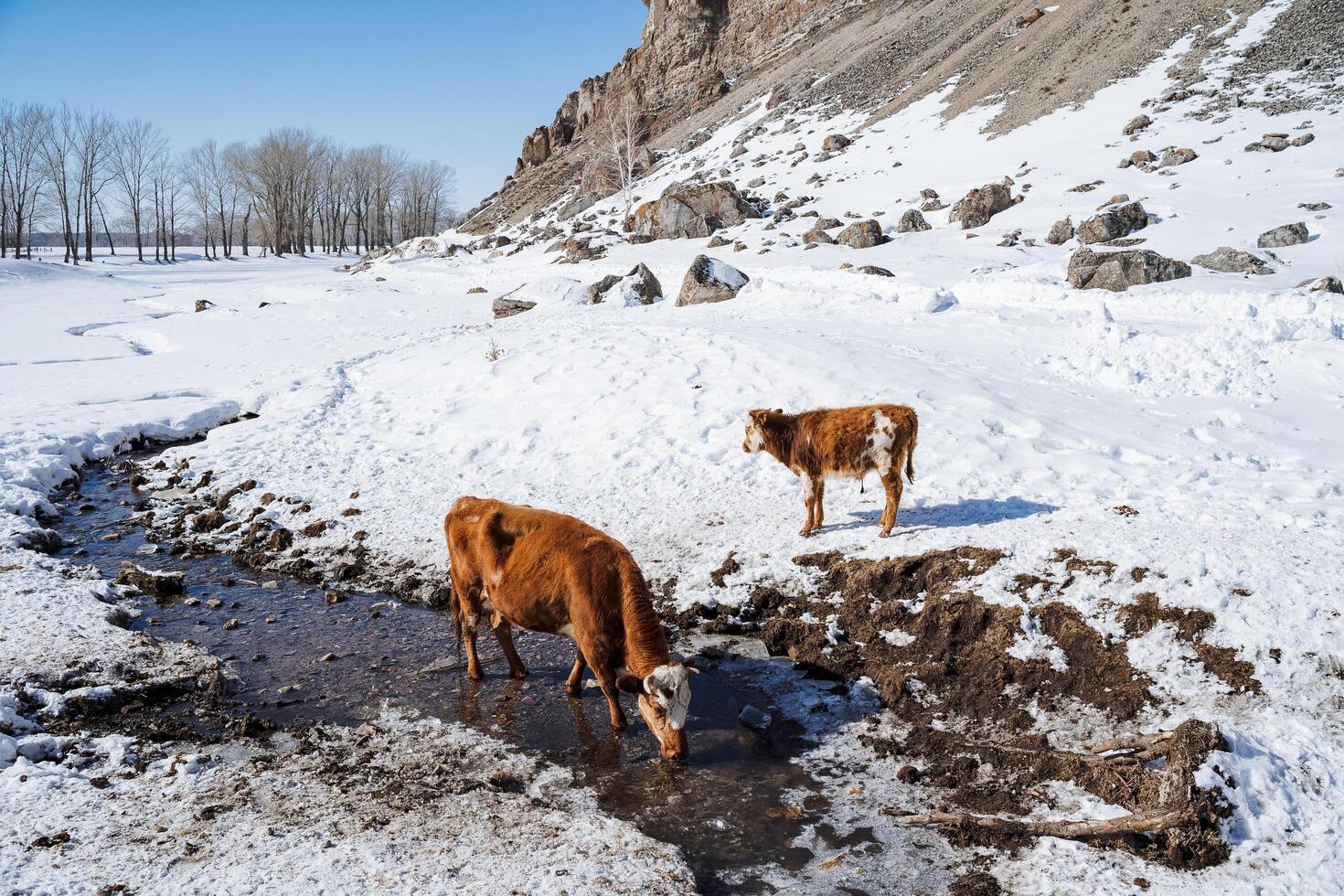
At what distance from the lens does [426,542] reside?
10.6m

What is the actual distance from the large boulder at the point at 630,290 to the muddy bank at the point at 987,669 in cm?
1803

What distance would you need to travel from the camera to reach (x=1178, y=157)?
32750mm

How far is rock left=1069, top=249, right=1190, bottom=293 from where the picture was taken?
19.3 m

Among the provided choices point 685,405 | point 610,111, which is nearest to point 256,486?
point 685,405

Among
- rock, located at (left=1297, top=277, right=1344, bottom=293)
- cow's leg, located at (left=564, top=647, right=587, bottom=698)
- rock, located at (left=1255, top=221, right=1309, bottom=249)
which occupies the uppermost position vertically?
rock, located at (left=1255, top=221, right=1309, bottom=249)

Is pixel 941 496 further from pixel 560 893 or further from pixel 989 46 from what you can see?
pixel 989 46

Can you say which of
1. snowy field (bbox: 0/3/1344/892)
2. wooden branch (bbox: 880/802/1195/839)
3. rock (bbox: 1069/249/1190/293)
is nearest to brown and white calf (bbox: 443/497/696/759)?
snowy field (bbox: 0/3/1344/892)

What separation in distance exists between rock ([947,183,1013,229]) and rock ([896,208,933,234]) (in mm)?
1220

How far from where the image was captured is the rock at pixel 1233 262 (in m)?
20.2

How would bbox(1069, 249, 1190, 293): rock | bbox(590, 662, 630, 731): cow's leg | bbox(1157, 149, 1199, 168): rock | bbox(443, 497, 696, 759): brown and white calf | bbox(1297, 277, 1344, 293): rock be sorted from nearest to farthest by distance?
bbox(443, 497, 696, 759): brown and white calf, bbox(590, 662, 630, 731): cow's leg, bbox(1297, 277, 1344, 293): rock, bbox(1069, 249, 1190, 293): rock, bbox(1157, 149, 1199, 168): rock

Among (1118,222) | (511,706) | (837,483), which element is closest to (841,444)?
(837,483)

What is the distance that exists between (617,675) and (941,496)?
5715mm

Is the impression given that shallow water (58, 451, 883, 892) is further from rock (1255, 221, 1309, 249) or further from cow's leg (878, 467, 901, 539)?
rock (1255, 221, 1309, 249)

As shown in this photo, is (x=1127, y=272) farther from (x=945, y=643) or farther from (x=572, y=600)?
(x=572, y=600)
